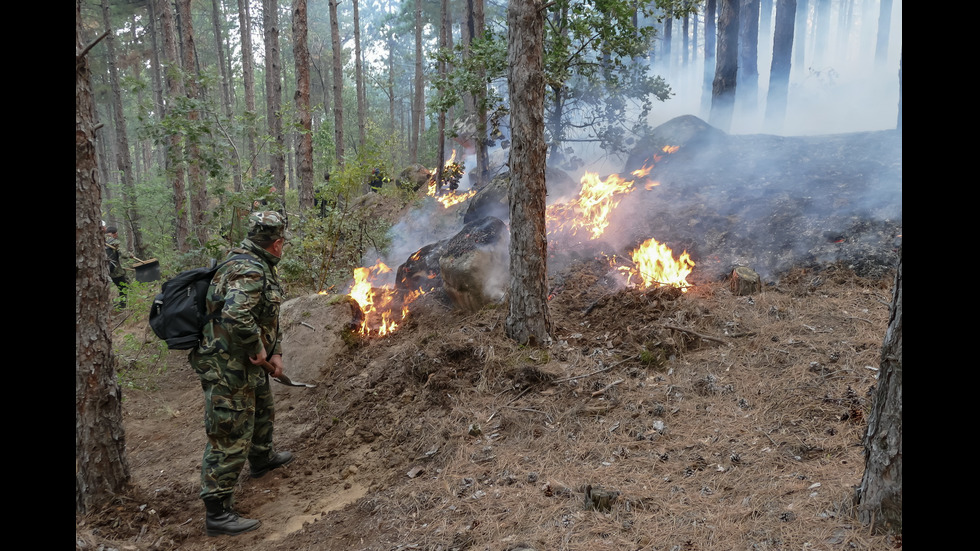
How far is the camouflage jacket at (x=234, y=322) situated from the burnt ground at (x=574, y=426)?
1303 millimetres

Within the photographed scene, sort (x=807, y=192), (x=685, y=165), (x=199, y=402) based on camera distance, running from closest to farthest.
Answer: (x=199, y=402) < (x=807, y=192) < (x=685, y=165)

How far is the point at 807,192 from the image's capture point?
9594 mm

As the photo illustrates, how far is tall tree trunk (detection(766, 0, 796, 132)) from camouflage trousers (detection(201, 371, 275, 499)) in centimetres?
1854

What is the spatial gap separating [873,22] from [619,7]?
58310 millimetres

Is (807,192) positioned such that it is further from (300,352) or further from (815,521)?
(300,352)

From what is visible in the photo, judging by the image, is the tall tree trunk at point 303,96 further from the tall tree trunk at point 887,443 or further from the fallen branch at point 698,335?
the tall tree trunk at point 887,443

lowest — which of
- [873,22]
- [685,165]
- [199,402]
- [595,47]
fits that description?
[199,402]

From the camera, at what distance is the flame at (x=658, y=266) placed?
814cm

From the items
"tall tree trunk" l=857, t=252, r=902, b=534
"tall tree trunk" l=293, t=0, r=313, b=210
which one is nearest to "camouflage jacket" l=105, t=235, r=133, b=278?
"tall tree trunk" l=293, t=0, r=313, b=210

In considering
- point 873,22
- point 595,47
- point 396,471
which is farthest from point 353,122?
point 873,22

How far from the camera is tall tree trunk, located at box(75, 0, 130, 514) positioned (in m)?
4.06

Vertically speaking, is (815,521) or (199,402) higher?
(815,521)

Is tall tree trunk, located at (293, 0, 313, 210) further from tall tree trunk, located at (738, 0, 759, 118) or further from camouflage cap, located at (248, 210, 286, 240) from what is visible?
tall tree trunk, located at (738, 0, 759, 118)

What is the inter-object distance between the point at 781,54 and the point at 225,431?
19128mm
